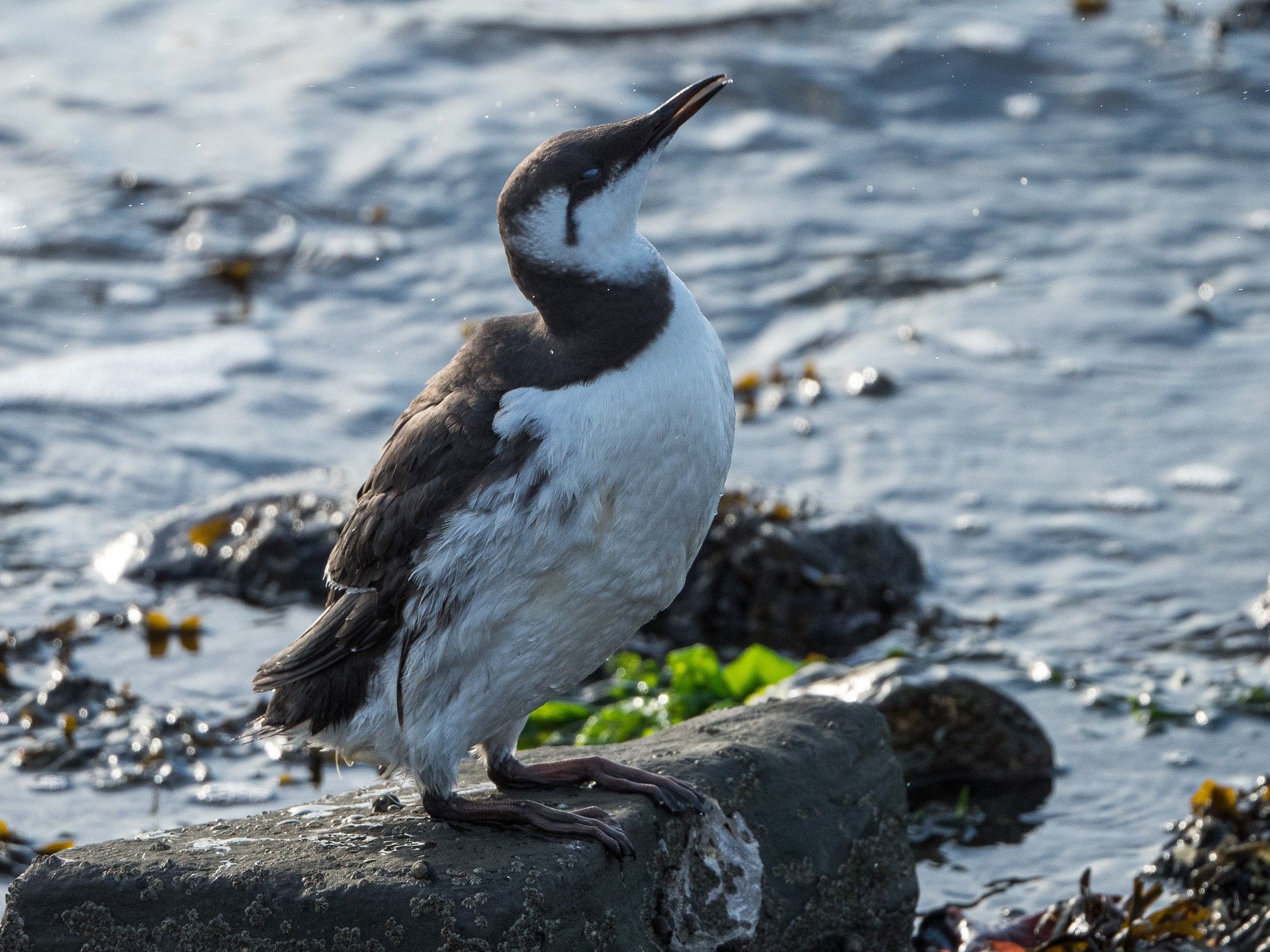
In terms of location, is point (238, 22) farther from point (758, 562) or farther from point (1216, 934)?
point (1216, 934)

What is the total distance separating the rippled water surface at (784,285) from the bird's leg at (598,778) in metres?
1.60

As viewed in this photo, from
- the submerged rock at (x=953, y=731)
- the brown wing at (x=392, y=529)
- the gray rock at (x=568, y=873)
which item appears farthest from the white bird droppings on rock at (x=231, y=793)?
the submerged rock at (x=953, y=731)

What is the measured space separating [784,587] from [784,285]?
4029 millimetres

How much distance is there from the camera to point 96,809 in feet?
19.5

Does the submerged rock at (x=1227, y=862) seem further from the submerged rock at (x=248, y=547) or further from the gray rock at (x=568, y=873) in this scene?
the submerged rock at (x=248, y=547)

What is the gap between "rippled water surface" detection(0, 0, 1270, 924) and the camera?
24.0ft

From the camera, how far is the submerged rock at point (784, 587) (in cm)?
743

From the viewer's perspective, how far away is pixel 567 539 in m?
3.98

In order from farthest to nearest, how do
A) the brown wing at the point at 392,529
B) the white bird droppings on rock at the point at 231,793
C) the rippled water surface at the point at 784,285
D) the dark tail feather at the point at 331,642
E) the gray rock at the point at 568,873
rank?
the rippled water surface at the point at 784,285 → the white bird droppings on rock at the point at 231,793 → the dark tail feather at the point at 331,642 → the brown wing at the point at 392,529 → the gray rock at the point at 568,873

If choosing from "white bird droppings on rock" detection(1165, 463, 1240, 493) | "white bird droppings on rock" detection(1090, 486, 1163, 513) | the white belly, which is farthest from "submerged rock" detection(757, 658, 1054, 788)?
"white bird droppings on rock" detection(1165, 463, 1240, 493)

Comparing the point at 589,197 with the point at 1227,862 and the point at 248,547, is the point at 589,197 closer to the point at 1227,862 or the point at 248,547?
the point at 1227,862

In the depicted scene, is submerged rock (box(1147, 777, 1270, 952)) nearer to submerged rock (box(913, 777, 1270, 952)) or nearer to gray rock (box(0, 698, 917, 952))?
submerged rock (box(913, 777, 1270, 952))

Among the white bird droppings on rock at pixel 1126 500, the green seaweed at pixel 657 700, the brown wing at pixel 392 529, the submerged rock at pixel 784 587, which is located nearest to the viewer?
the brown wing at pixel 392 529

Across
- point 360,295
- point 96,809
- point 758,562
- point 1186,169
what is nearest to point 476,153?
point 360,295
